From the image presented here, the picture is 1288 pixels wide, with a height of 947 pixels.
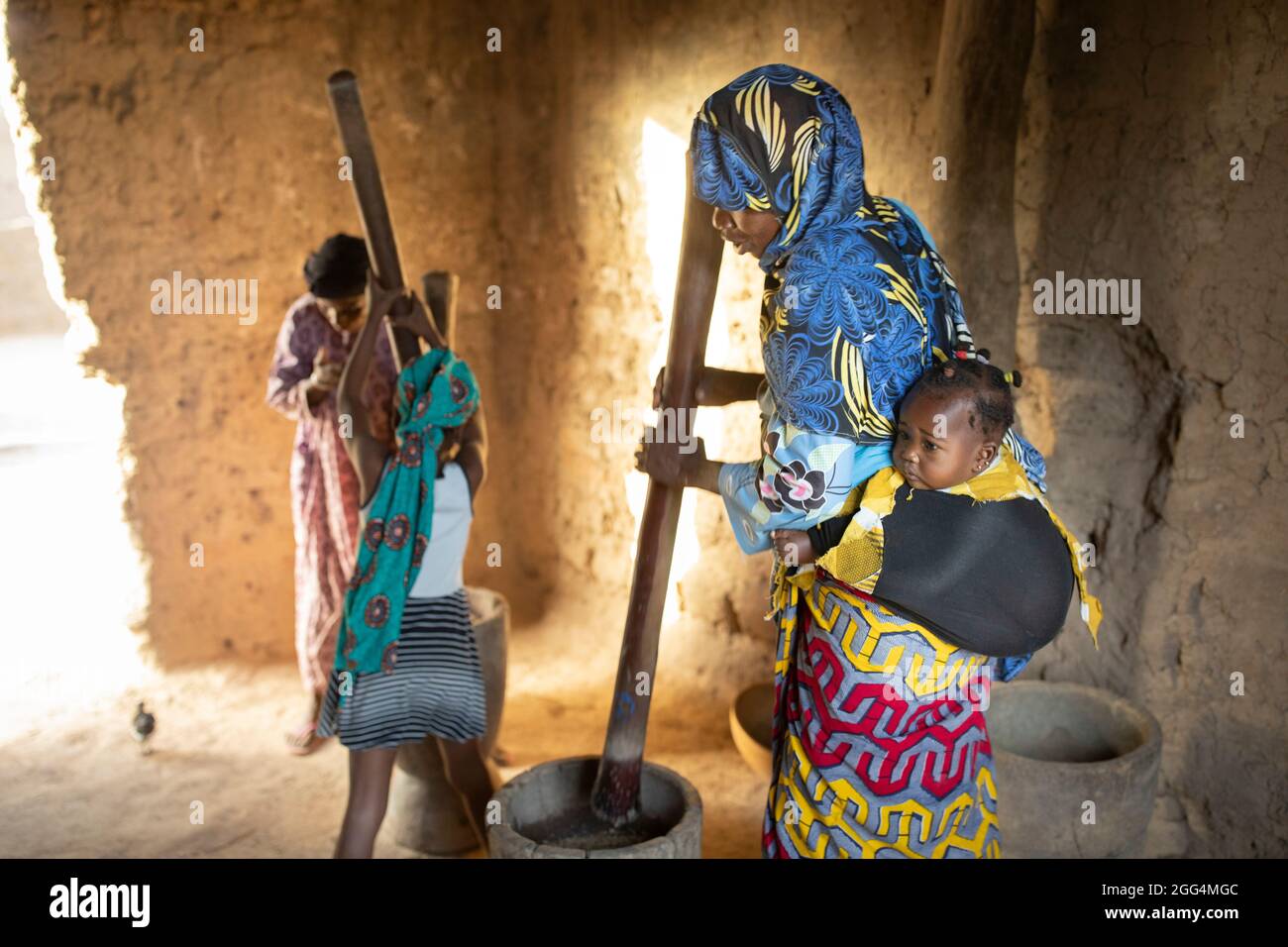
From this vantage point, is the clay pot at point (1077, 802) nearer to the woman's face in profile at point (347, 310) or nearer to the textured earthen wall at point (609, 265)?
the textured earthen wall at point (609, 265)

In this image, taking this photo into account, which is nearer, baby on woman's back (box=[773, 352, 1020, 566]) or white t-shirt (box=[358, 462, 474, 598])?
baby on woman's back (box=[773, 352, 1020, 566])

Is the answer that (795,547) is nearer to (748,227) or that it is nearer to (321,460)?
(748,227)

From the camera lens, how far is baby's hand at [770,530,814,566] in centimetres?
184

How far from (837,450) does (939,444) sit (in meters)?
0.16

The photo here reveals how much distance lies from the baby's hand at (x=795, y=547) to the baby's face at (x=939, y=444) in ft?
0.66

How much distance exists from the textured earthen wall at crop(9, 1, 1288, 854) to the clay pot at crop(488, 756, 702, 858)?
151cm

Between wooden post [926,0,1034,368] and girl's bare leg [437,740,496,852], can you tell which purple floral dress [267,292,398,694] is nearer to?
girl's bare leg [437,740,496,852]

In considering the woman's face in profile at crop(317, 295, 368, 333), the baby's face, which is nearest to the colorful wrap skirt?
the baby's face

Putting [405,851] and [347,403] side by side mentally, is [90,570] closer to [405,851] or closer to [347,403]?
[405,851]

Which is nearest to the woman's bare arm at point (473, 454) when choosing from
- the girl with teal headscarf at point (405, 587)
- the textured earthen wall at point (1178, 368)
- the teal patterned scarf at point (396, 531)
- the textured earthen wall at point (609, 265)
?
the girl with teal headscarf at point (405, 587)

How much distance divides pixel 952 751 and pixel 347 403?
1.61 m

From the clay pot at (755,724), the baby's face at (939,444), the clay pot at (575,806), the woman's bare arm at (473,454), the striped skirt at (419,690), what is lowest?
the clay pot at (755,724)

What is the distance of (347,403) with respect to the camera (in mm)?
2660

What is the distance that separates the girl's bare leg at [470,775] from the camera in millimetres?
2900
